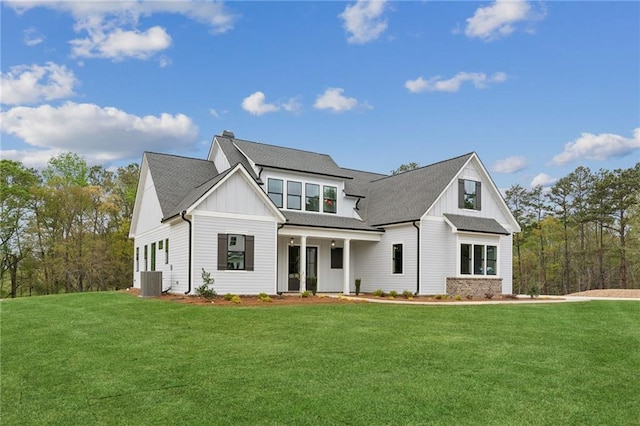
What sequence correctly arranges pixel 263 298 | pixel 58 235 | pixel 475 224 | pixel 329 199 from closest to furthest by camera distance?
pixel 263 298, pixel 475 224, pixel 329 199, pixel 58 235

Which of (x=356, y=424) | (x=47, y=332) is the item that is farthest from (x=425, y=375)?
(x=47, y=332)

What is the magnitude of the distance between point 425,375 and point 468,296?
15.6 metres

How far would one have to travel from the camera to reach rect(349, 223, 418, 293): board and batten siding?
21.6 m

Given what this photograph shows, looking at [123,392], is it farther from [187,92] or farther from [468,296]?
[187,92]

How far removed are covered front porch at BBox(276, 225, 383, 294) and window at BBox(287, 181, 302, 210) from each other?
56.6 inches

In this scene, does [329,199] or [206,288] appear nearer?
[206,288]

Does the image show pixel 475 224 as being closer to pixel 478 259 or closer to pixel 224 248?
pixel 478 259

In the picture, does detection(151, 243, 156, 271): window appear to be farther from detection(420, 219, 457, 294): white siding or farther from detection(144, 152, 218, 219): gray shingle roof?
detection(420, 219, 457, 294): white siding

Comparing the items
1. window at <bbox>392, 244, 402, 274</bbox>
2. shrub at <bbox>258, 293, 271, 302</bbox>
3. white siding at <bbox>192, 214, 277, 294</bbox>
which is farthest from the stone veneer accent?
shrub at <bbox>258, 293, 271, 302</bbox>

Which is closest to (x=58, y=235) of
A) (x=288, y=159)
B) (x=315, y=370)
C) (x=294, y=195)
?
(x=288, y=159)

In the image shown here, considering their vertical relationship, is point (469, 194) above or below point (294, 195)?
above

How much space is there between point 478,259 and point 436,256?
2.25m

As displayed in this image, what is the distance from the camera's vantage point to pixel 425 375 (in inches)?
265

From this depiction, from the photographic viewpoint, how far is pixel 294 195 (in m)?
22.3
